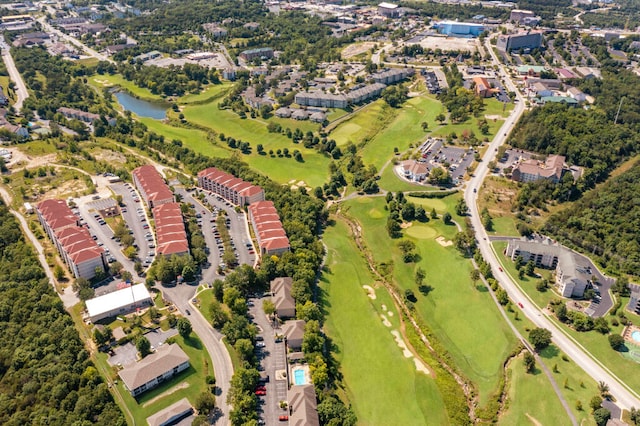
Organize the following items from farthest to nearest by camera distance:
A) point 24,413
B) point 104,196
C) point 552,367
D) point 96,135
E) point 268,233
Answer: point 96,135, point 104,196, point 268,233, point 552,367, point 24,413

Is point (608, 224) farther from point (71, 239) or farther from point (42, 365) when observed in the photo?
point (71, 239)

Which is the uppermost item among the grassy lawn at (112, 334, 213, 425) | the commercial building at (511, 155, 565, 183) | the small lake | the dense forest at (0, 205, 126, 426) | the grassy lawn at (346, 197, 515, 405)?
the dense forest at (0, 205, 126, 426)

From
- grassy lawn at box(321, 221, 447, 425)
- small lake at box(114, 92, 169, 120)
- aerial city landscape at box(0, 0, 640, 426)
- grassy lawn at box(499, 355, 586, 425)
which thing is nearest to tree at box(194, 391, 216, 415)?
aerial city landscape at box(0, 0, 640, 426)

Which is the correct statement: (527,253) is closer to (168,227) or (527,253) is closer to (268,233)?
(268,233)

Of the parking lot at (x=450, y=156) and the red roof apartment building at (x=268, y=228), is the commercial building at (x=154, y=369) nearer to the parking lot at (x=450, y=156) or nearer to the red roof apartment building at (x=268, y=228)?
the red roof apartment building at (x=268, y=228)

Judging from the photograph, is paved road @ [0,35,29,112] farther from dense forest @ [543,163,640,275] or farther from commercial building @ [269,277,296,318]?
dense forest @ [543,163,640,275]

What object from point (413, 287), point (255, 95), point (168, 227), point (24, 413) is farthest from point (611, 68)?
point (24, 413)
